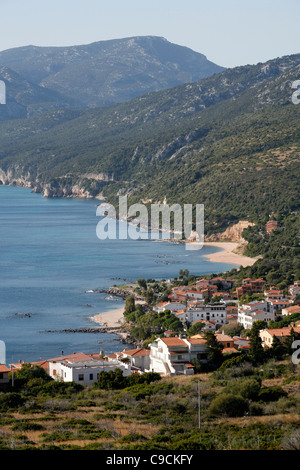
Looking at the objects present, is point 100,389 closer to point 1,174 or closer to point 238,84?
point 238,84

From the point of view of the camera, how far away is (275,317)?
38844 mm

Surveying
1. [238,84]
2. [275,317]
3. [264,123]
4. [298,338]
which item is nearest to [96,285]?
[275,317]

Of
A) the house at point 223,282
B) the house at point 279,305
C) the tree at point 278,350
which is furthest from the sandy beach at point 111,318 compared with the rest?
the tree at point 278,350

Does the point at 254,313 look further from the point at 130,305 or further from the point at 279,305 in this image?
the point at 130,305

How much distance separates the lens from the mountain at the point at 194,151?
88.4 meters

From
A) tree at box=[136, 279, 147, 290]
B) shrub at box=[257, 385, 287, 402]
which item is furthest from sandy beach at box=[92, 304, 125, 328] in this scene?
shrub at box=[257, 385, 287, 402]

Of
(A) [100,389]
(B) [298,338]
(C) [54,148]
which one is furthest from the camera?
(C) [54,148]

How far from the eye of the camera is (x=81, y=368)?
25656 mm

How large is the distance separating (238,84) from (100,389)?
449ft

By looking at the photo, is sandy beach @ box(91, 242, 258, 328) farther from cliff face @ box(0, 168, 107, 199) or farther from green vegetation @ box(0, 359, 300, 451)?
cliff face @ box(0, 168, 107, 199)

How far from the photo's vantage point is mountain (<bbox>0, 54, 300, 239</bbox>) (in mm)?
88375

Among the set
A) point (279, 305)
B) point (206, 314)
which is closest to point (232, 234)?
point (279, 305)

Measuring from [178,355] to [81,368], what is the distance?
3.05 metres

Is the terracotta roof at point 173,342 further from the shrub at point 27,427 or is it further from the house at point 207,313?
the house at point 207,313
